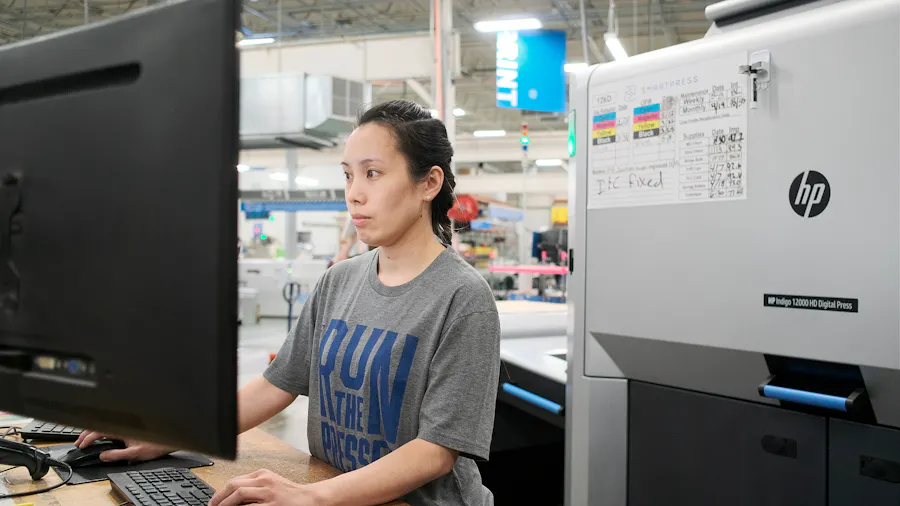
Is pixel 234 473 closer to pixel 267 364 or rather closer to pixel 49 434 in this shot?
pixel 49 434

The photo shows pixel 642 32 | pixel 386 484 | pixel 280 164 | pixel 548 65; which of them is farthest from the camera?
pixel 280 164

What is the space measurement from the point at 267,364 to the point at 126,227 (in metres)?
6.73

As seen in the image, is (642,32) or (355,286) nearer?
(355,286)

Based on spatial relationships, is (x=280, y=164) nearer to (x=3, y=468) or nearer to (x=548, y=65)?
(x=548, y=65)

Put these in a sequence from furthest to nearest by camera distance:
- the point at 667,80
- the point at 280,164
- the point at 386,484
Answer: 1. the point at 280,164
2. the point at 667,80
3. the point at 386,484

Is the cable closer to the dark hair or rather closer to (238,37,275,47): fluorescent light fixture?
the dark hair

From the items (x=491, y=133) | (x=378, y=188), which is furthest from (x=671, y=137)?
(x=491, y=133)

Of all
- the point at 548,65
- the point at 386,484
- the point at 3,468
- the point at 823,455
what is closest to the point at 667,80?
the point at 823,455

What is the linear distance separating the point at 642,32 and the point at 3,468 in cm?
1007

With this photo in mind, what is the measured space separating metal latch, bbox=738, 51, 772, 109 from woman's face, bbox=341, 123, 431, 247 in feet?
2.46

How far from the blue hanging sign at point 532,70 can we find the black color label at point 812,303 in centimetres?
474

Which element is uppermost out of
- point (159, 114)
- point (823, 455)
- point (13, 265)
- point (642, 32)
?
point (642, 32)

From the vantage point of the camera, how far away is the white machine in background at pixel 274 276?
383 inches

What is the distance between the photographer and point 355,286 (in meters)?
1.37
